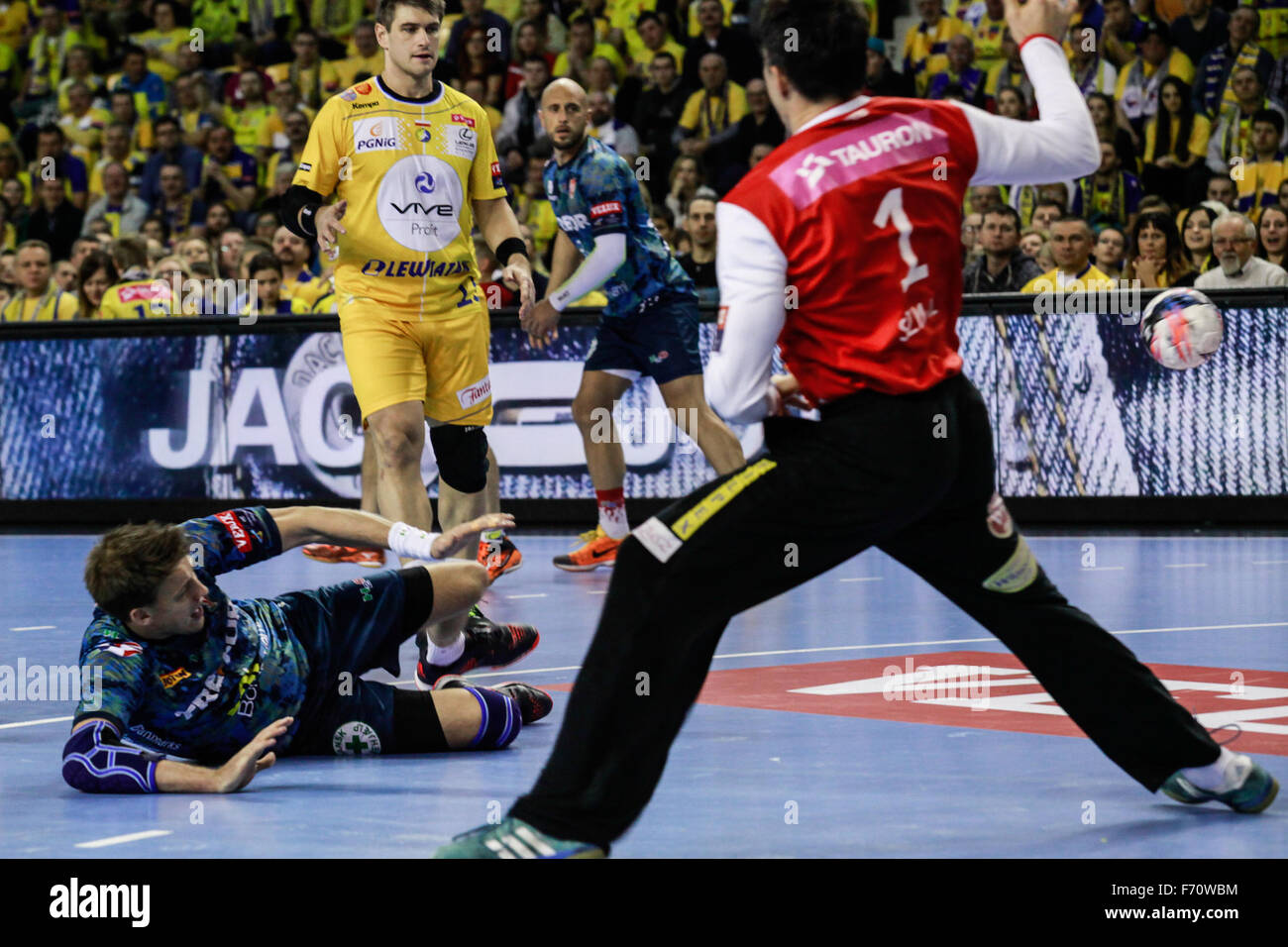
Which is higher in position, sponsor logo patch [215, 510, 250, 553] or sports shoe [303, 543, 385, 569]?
sponsor logo patch [215, 510, 250, 553]

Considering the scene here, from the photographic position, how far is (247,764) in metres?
4.65

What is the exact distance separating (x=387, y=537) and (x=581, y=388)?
5079mm

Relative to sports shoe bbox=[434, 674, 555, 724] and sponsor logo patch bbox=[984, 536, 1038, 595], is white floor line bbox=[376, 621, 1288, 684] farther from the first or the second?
sponsor logo patch bbox=[984, 536, 1038, 595]

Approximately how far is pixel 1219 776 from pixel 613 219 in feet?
19.2

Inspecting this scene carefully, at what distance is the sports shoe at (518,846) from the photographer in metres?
3.60

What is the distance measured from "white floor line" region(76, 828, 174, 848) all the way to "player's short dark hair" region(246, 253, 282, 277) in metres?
9.82

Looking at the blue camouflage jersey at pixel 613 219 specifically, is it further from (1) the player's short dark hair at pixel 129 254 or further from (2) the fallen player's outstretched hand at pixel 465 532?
(1) the player's short dark hair at pixel 129 254

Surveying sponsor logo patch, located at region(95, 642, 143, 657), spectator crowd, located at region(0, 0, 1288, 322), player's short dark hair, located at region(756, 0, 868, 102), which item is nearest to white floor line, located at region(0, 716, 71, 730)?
sponsor logo patch, located at region(95, 642, 143, 657)

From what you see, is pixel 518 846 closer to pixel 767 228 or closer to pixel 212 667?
pixel 767 228

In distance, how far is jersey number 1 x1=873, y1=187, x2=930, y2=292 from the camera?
383cm

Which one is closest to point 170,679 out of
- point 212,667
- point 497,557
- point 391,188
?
point 212,667

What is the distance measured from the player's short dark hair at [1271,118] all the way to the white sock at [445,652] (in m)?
9.17

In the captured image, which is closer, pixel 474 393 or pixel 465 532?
pixel 465 532
